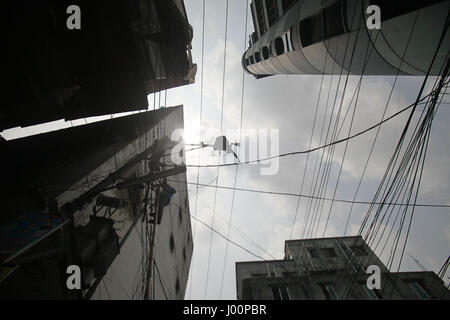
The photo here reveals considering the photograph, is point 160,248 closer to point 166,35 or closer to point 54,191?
point 54,191

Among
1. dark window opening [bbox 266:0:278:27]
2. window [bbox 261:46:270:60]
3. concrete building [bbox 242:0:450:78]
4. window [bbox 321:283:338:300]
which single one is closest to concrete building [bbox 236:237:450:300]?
window [bbox 321:283:338:300]

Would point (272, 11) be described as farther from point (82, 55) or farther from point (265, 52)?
point (82, 55)

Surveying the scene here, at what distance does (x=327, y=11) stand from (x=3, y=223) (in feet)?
41.7

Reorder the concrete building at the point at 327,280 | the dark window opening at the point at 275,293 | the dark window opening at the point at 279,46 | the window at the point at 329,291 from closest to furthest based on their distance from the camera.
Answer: the window at the point at 329,291
the dark window opening at the point at 275,293
the concrete building at the point at 327,280
the dark window opening at the point at 279,46

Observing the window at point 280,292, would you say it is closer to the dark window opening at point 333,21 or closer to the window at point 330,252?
the window at point 330,252

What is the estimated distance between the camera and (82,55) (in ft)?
19.8

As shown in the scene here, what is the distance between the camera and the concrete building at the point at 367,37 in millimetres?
4852

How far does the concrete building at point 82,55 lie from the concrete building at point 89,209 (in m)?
1.52

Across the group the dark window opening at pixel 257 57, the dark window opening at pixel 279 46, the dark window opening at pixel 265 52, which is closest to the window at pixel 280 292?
the dark window opening at pixel 279 46

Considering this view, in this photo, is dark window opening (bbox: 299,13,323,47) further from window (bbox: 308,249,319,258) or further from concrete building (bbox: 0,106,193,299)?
window (bbox: 308,249,319,258)

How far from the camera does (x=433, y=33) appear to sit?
15.7 ft

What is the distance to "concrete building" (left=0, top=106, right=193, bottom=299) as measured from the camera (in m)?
3.91
